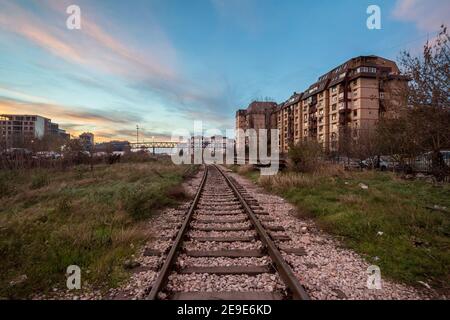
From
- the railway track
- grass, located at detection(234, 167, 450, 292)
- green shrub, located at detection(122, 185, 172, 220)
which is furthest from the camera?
green shrub, located at detection(122, 185, 172, 220)

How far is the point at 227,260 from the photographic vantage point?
3877 millimetres

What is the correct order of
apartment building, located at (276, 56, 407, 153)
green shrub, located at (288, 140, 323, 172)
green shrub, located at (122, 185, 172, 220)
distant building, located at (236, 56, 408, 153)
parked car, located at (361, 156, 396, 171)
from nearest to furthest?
green shrub, located at (122, 185, 172, 220)
green shrub, located at (288, 140, 323, 172)
parked car, located at (361, 156, 396, 171)
distant building, located at (236, 56, 408, 153)
apartment building, located at (276, 56, 407, 153)

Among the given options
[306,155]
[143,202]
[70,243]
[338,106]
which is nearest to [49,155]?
[143,202]

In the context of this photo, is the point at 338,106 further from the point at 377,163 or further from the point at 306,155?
the point at 306,155

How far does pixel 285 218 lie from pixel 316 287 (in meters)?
3.62

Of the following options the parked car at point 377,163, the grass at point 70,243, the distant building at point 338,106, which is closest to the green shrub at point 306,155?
the grass at point 70,243

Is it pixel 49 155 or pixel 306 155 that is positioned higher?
pixel 49 155

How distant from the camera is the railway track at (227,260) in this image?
2.89 meters

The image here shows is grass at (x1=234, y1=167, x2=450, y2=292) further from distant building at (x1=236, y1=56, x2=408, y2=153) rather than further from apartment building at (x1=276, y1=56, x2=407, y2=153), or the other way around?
apartment building at (x1=276, y1=56, x2=407, y2=153)

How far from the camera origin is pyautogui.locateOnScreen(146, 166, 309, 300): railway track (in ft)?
9.49

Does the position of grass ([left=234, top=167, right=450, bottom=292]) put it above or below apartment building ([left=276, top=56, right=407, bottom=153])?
below

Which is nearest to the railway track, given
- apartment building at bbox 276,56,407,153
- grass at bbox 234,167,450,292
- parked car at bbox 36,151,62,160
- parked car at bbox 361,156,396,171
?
grass at bbox 234,167,450,292
